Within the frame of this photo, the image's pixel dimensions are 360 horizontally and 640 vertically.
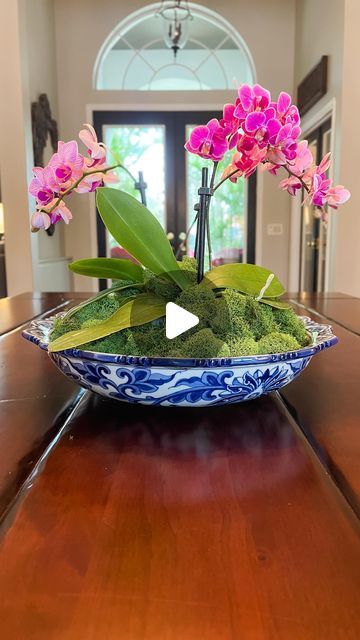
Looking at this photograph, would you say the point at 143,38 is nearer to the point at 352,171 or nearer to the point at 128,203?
the point at 352,171

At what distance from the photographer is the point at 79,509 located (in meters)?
0.41

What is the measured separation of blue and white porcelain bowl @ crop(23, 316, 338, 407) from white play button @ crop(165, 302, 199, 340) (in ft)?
0.12

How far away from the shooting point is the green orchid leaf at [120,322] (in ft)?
1.85

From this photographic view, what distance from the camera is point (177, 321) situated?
20.5 inches

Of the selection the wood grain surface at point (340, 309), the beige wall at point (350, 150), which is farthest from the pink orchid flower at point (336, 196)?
the beige wall at point (350, 150)

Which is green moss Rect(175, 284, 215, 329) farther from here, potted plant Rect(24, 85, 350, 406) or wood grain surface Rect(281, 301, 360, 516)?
wood grain surface Rect(281, 301, 360, 516)

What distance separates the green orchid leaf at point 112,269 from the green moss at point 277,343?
0.20 meters

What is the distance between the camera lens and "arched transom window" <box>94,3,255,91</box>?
4.66 metres

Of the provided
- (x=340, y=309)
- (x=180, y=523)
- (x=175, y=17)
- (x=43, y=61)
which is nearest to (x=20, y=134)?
(x=43, y=61)

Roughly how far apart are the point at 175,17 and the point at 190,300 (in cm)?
437

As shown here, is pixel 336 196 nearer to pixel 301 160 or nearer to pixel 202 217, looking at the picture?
pixel 301 160

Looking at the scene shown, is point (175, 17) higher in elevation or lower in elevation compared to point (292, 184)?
higher

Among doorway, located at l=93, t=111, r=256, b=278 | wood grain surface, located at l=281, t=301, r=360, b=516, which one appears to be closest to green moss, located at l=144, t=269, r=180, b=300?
wood grain surface, located at l=281, t=301, r=360, b=516

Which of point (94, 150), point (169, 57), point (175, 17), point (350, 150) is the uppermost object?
point (175, 17)
